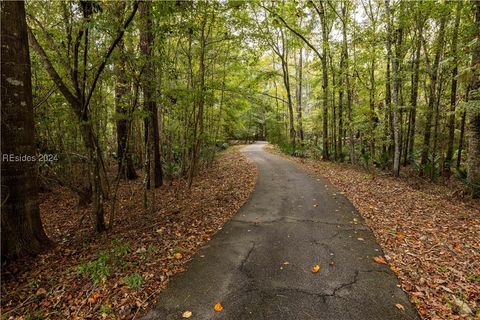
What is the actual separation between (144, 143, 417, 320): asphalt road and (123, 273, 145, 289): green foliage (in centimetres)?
36

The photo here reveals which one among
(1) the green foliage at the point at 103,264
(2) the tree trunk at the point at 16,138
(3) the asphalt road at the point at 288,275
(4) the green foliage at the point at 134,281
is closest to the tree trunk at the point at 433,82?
(3) the asphalt road at the point at 288,275

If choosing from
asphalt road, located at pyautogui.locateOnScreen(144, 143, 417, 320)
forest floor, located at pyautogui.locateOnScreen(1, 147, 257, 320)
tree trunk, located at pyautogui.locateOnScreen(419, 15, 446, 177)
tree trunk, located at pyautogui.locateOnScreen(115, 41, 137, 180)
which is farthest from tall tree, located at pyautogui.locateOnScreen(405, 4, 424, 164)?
tree trunk, located at pyautogui.locateOnScreen(115, 41, 137, 180)

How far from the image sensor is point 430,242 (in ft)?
14.0

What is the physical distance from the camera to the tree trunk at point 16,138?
3301 millimetres

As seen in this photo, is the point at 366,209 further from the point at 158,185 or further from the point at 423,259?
the point at 158,185

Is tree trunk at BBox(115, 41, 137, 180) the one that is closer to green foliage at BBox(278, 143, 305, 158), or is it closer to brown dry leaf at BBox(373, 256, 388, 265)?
brown dry leaf at BBox(373, 256, 388, 265)

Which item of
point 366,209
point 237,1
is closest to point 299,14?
point 237,1

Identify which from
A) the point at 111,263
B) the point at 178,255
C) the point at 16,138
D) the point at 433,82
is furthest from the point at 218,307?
the point at 433,82

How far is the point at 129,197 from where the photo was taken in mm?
8062

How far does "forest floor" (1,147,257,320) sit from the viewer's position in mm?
2879

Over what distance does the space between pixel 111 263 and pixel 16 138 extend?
2230 millimetres

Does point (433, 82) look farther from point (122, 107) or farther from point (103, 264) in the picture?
point (103, 264)

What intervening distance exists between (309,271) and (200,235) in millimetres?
2206

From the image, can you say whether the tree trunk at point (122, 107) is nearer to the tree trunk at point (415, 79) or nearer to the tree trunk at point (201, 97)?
the tree trunk at point (201, 97)
